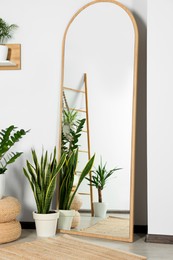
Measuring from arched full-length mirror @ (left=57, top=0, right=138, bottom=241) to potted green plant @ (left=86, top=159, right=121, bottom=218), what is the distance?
25 millimetres

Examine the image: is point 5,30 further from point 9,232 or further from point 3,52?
point 9,232

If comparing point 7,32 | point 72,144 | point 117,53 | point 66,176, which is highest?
point 7,32

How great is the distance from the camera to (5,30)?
3.72 m

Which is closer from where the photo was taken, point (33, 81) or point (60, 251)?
point (60, 251)

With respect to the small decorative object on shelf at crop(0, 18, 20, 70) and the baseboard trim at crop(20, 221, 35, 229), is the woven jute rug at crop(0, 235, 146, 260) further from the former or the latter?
the small decorative object on shelf at crop(0, 18, 20, 70)

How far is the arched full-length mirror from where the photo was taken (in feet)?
10.8

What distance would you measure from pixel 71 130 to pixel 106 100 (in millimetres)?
406

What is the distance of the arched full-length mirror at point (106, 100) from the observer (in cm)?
329

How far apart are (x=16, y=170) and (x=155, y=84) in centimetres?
143

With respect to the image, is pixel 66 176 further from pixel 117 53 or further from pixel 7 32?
pixel 7 32

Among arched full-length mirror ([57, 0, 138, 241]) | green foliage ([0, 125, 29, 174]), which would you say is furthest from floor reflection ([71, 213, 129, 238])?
green foliage ([0, 125, 29, 174])

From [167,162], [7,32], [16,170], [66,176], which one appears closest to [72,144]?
[66,176]

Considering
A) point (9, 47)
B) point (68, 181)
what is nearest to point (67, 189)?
point (68, 181)

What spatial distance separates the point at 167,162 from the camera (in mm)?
3168
